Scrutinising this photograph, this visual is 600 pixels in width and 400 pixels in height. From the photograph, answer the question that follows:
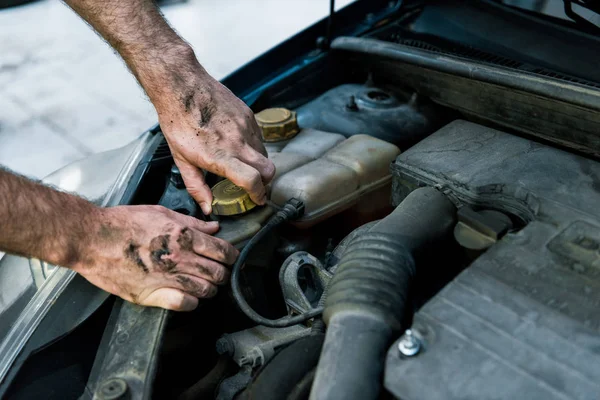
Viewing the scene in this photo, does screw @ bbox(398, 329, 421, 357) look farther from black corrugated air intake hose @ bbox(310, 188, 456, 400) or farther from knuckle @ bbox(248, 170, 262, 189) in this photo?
knuckle @ bbox(248, 170, 262, 189)

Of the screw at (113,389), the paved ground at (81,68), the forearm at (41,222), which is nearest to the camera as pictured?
the screw at (113,389)

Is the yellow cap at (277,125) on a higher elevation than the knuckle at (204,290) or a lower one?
higher

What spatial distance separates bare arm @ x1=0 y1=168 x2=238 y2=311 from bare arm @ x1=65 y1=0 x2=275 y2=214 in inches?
7.0

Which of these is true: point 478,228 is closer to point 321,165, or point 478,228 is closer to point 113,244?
point 321,165

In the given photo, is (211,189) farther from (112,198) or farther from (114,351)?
(114,351)

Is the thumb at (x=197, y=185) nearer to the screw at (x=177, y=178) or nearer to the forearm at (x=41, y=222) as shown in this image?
the screw at (x=177, y=178)

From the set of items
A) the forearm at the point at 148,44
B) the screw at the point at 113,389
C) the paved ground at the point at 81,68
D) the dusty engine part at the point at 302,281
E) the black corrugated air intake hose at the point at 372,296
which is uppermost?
the forearm at the point at 148,44

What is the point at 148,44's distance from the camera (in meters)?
1.26

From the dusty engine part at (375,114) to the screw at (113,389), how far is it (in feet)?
2.76

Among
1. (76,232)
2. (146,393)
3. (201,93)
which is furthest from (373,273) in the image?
(201,93)

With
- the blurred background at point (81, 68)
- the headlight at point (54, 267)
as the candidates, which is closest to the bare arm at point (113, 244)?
the headlight at point (54, 267)

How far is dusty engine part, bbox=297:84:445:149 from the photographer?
1.35 meters

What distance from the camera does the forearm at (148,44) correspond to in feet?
3.94

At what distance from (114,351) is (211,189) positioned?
1.33 feet
